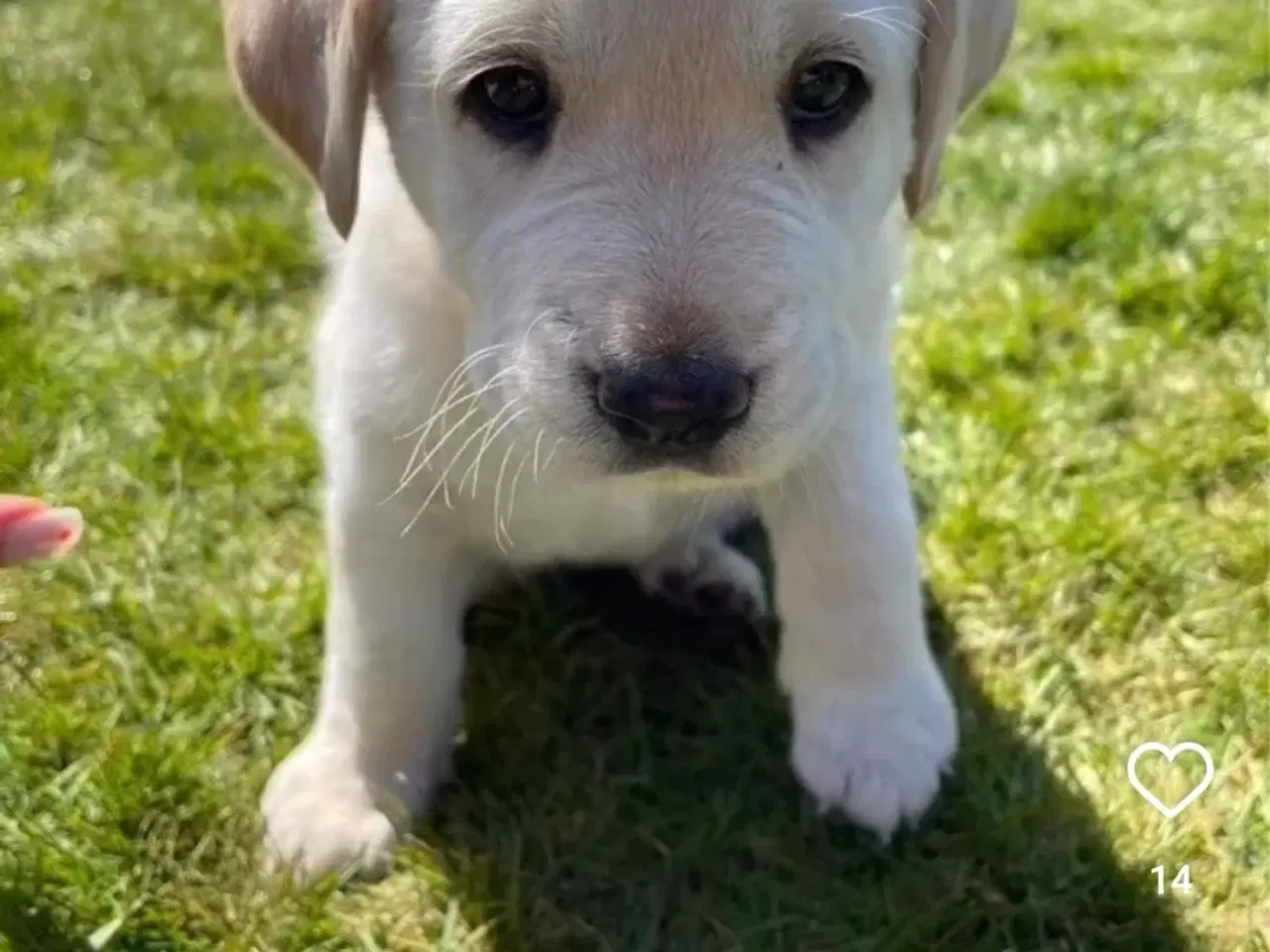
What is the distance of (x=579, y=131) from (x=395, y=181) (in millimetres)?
563

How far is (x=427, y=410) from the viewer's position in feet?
8.74

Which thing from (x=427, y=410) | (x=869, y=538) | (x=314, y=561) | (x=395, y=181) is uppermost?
(x=395, y=181)

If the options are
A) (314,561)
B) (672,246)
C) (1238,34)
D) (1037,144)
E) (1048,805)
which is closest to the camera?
(672,246)

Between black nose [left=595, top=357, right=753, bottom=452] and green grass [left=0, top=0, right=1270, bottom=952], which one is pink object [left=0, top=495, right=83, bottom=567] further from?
black nose [left=595, top=357, right=753, bottom=452]

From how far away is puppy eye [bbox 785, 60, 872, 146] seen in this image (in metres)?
2.30

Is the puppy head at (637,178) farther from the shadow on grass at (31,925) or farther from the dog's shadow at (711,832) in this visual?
the shadow on grass at (31,925)

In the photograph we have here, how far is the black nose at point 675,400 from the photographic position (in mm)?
2094

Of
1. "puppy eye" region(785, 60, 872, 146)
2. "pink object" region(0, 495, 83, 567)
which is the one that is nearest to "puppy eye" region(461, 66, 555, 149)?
"puppy eye" region(785, 60, 872, 146)

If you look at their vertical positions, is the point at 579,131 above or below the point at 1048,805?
above

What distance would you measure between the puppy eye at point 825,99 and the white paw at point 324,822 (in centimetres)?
143

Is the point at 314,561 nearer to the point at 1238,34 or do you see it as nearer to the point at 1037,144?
the point at 1037,144

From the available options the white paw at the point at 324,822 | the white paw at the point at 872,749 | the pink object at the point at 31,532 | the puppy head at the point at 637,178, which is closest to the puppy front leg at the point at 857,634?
the white paw at the point at 872,749

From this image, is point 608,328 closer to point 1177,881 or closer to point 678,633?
point 678,633

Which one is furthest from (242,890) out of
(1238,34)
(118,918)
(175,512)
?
(1238,34)
